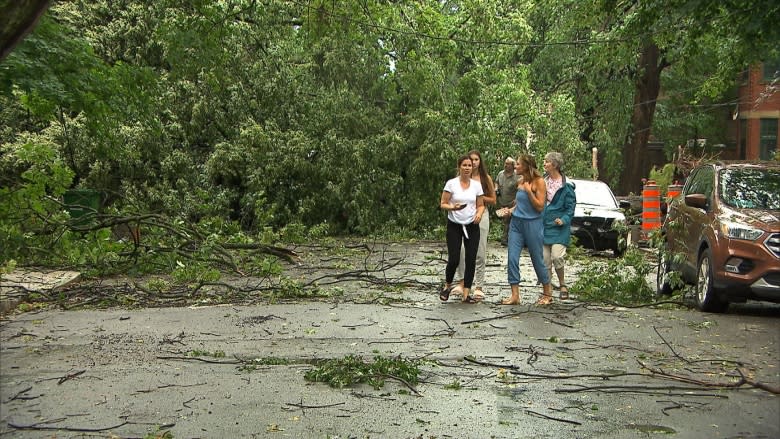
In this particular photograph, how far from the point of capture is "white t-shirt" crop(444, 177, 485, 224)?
11.4m

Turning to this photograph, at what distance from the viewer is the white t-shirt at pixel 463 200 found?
11.4 meters

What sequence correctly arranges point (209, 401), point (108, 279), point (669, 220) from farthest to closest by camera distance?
1. point (108, 279)
2. point (669, 220)
3. point (209, 401)

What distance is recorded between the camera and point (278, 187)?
79.4ft

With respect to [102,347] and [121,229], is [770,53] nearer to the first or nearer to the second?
[102,347]

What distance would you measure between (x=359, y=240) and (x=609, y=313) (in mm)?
12091

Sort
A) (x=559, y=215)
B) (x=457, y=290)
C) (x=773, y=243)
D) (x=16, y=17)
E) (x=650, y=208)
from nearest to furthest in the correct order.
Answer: (x=16, y=17), (x=773, y=243), (x=559, y=215), (x=457, y=290), (x=650, y=208)

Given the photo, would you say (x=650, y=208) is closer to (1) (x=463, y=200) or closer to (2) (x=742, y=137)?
(1) (x=463, y=200)

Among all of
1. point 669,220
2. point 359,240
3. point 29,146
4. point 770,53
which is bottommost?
point 359,240

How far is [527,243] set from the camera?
37.5ft

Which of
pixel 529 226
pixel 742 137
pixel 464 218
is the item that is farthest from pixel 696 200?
pixel 742 137

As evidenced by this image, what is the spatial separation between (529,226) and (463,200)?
87cm

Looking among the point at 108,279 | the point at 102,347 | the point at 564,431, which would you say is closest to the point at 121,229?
the point at 108,279

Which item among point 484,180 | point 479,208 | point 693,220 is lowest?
point 693,220

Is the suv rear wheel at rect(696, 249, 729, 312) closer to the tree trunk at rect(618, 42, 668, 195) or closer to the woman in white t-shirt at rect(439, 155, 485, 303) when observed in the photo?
the woman in white t-shirt at rect(439, 155, 485, 303)
